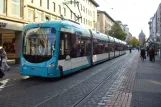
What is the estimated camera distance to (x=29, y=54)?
44.6 ft

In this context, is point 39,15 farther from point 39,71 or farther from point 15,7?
point 39,71

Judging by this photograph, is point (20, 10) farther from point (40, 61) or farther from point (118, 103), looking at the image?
point (118, 103)

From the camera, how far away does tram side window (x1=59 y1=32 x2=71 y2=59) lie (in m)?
13.6

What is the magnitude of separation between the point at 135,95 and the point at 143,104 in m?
1.40

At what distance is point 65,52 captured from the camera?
1416 centimetres

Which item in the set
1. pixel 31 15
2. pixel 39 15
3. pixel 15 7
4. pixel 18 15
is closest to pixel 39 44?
pixel 15 7

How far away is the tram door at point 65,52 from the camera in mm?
13620

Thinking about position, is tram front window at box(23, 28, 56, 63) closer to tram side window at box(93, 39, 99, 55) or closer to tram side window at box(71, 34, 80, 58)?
tram side window at box(71, 34, 80, 58)

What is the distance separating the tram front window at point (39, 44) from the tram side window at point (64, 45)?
55cm

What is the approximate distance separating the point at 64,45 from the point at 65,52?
1.28 ft

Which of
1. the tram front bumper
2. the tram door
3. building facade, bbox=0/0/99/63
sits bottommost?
the tram front bumper

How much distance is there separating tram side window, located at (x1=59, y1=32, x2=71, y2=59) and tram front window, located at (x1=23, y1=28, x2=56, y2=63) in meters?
0.55

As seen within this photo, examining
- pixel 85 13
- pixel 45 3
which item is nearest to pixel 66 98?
pixel 45 3

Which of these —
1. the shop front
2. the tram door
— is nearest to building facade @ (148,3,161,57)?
the shop front
